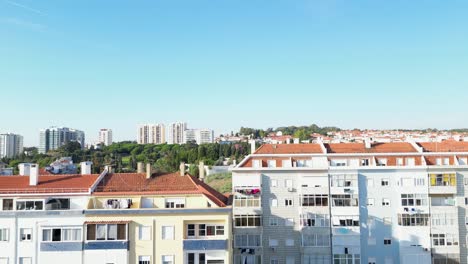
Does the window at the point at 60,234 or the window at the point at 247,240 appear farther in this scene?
the window at the point at 247,240

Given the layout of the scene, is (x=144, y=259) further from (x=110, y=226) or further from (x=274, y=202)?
(x=274, y=202)

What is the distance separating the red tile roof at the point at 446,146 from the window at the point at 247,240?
1896cm

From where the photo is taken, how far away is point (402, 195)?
40.9 m

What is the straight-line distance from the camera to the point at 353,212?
133 feet

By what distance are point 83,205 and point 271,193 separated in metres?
16.8

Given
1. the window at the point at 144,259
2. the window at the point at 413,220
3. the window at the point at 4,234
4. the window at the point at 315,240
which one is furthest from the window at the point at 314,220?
the window at the point at 4,234

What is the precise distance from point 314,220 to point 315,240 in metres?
1.77

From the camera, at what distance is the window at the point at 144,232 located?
33188 millimetres

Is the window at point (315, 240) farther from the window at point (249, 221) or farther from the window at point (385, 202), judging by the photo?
the window at point (385, 202)

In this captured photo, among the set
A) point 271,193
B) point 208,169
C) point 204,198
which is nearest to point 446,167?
point 271,193

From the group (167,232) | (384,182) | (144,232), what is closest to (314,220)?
(384,182)

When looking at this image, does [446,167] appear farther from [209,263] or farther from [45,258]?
[45,258]

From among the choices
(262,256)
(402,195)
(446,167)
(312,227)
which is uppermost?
(446,167)

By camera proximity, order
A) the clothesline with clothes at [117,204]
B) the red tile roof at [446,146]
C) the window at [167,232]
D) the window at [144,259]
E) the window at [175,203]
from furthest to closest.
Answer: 1. the red tile roof at [446,146]
2. the window at [175,203]
3. the clothesline with clothes at [117,204]
4. the window at [167,232]
5. the window at [144,259]
